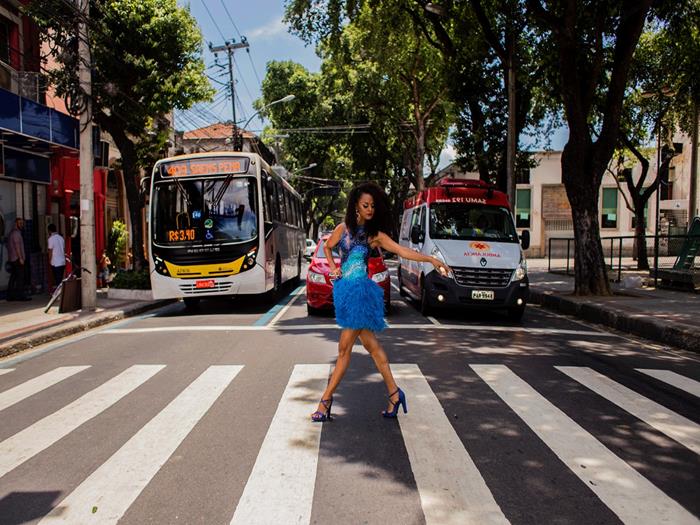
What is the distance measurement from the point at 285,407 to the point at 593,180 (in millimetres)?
10905

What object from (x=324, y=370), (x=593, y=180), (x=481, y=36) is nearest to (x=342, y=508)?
(x=324, y=370)

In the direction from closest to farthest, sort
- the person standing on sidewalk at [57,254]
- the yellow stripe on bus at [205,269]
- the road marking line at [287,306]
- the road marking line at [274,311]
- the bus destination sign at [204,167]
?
the road marking line at [274,311] → the road marking line at [287,306] → the yellow stripe on bus at [205,269] → the bus destination sign at [204,167] → the person standing on sidewalk at [57,254]

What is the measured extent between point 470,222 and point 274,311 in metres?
4.44

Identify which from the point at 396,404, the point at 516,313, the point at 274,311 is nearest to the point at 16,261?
the point at 274,311

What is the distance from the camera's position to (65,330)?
9.87 m

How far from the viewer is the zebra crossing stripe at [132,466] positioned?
10.4 ft

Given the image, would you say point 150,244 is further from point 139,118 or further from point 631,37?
point 631,37

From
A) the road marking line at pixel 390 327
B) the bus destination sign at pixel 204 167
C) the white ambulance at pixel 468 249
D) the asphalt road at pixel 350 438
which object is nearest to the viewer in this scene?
the asphalt road at pixel 350 438

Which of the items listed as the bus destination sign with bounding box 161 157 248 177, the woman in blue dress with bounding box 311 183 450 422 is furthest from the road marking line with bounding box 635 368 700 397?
the bus destination sign with bounding box 161 157 248 177

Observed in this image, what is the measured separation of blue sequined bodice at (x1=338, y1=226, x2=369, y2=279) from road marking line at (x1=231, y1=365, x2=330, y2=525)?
4.01 ft

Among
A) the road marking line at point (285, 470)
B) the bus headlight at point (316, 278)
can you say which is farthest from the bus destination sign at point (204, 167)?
the road marking line at point (285, 470)

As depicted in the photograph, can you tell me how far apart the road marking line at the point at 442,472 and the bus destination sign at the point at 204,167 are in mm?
8440

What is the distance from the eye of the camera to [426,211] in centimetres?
1204

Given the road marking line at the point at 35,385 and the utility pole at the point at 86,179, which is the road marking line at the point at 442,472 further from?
the utility pole at the point at 86,179
